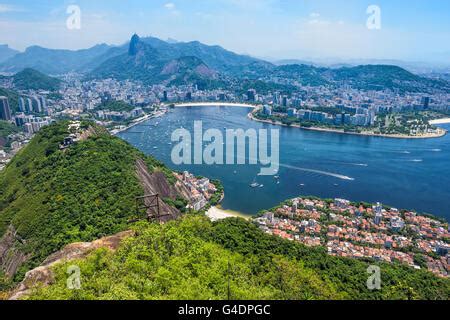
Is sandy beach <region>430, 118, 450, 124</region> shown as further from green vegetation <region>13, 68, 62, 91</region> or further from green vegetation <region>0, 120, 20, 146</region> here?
green vegetation <region>13, 68, 62, 91</region>

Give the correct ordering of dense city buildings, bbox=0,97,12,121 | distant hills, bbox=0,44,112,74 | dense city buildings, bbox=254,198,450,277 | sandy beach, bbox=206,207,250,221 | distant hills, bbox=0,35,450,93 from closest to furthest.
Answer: dense city buildings, bbox=254,198,450,277
sandy beach, bbox=206,207,250,221
dense city buildings, bbox=0,97,12,121
distant hills, bbox=0,35,450,93
distant hills, bbox=0,44,112,74

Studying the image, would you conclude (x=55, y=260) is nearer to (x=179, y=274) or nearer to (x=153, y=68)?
(x=179, y=274)

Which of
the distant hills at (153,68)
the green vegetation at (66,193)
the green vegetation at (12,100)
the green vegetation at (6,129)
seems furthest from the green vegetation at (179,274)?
the distant hills at (153,68)

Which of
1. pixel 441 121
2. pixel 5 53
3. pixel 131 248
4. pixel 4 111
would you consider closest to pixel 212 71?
pixel 4 111

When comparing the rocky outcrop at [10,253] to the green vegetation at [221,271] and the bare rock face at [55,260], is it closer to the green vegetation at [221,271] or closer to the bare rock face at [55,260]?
the bare rock face at [55,260]

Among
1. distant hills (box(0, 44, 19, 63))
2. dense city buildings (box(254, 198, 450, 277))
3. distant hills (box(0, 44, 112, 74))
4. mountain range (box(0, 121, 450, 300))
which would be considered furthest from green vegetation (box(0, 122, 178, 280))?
distant hills (box(0, 44, 19, 63))

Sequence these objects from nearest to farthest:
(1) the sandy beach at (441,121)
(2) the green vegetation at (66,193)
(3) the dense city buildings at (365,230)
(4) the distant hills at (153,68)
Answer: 1. (2) the green vegetation at (66,193)
2. (3) the dense city buildings at (365,230)
3. (1) the sandy beach at (441,121)
4. (4) the distant hills at (153,68)
